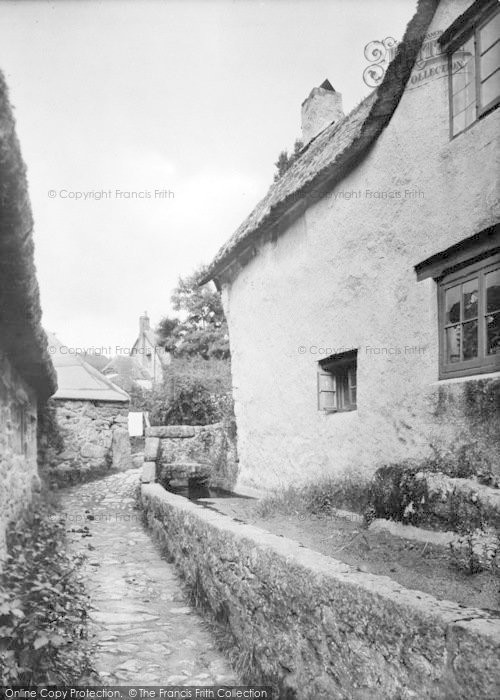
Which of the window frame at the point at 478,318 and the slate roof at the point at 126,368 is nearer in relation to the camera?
the window frame at the point at 478,318

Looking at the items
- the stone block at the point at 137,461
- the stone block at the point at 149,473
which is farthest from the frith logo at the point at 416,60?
the stone block at the point at 137,461

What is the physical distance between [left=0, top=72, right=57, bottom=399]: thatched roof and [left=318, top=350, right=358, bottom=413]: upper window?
3031mm

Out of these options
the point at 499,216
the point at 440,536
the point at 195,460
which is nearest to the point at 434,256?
the point at 499,216

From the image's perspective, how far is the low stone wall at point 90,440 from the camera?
422 inches

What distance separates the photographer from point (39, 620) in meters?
3.11

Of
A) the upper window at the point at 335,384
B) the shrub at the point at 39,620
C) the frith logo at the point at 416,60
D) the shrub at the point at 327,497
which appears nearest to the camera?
the shrub at the point at 39,620

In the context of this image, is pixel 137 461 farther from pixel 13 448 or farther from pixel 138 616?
pixel 138 616

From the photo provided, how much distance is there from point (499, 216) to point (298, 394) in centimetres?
333

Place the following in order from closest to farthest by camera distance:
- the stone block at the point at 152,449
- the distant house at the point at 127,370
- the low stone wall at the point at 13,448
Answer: the low stone wall at the point at 13,448
the stone block at the point at 152,449
the distant house at the point at 127,370

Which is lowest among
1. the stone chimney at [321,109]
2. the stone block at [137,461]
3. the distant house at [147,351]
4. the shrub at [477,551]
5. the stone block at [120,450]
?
the stone block at [137,461]

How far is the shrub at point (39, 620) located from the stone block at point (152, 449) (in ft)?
14.6

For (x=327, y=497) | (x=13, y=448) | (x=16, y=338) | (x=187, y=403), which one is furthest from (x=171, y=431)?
(x=16, y=338)

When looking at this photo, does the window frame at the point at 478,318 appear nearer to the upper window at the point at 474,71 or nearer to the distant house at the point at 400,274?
the distant house at the point at 400,274

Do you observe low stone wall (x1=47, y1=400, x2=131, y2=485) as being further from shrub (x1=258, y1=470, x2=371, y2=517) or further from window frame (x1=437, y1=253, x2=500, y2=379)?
window frame (x1=437, y1=253, x2=500, y2=379)
